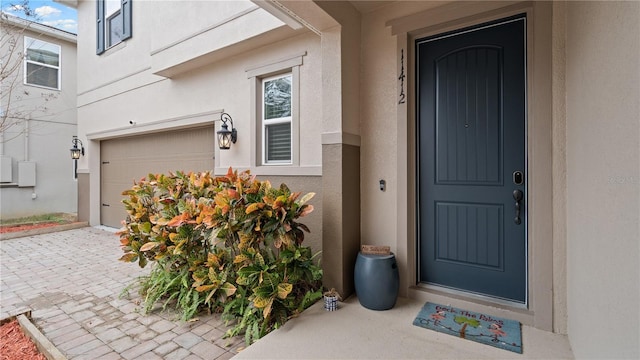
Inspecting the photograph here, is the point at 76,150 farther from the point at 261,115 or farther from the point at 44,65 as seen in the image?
the point at 261,115

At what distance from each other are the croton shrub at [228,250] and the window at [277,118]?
1.03 meters

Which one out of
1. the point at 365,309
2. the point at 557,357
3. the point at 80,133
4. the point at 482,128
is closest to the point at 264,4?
the point at 482,128

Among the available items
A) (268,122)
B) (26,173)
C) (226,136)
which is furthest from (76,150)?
(268,122)

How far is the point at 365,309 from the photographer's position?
8.98 ft

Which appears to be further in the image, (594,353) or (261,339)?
(261,339)

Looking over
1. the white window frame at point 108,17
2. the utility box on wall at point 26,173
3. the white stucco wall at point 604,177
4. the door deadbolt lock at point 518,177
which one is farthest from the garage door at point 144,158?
the white stucco wall at point 604,177

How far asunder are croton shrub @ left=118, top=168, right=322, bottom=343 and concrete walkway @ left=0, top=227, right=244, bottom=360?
182 millimetres

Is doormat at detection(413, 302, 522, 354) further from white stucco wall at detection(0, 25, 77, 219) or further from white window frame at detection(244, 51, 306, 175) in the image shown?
white stucco wall at detection(0, 25, 77, 219)

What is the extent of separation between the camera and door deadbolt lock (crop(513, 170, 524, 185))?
252 centimetres

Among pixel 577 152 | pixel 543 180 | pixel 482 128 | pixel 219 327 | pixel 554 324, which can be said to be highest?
pixel 482 128

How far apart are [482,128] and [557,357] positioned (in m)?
1.77

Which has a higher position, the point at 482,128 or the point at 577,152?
the point at 482,128

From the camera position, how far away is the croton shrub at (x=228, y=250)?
2.61 m

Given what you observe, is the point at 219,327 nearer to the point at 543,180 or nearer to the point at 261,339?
the point at 261,339
